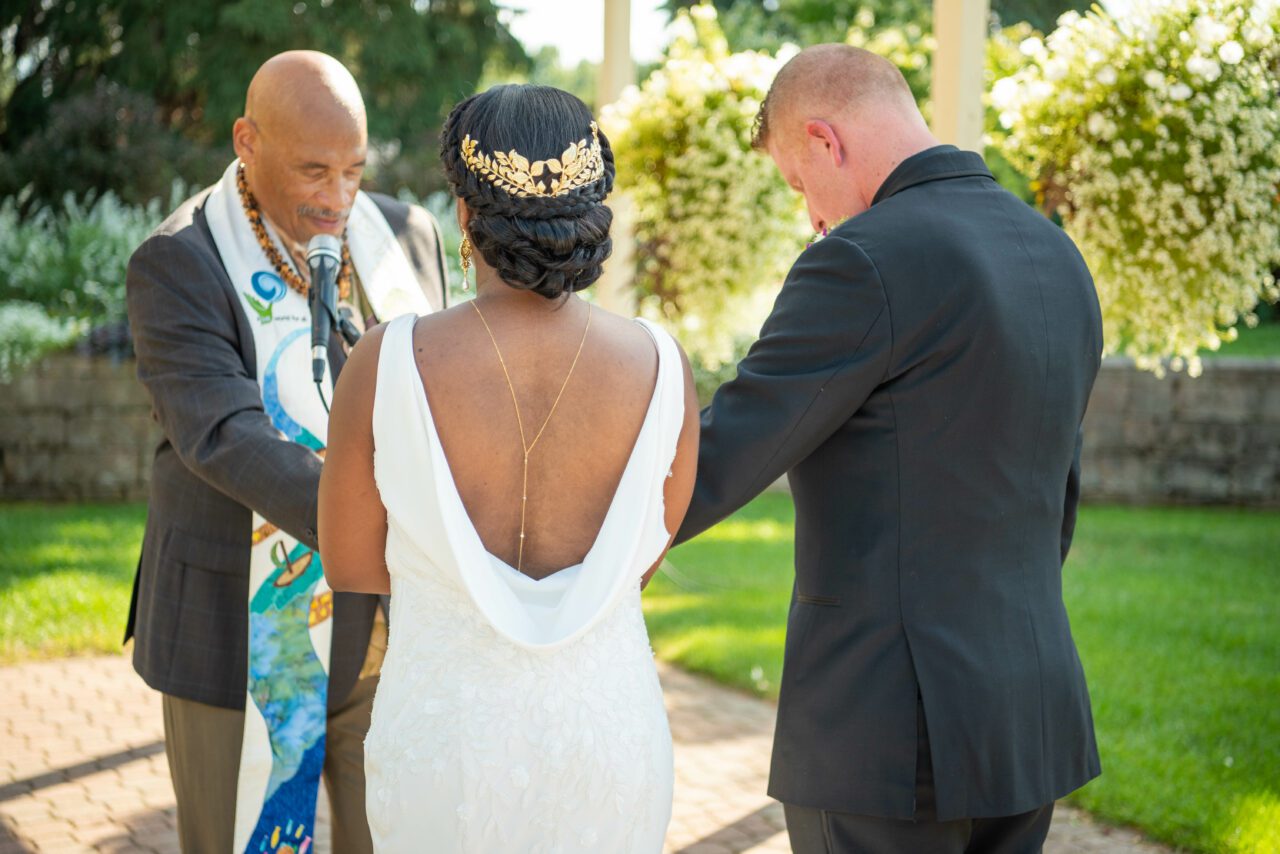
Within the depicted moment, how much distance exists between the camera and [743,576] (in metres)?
9.02

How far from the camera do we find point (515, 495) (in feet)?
7.15

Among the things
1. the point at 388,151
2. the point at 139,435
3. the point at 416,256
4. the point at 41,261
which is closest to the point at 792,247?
the point at 416,256

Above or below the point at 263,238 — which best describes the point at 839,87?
above

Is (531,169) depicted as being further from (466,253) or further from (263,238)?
(263,238)

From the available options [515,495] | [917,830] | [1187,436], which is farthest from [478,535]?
[1187,436]

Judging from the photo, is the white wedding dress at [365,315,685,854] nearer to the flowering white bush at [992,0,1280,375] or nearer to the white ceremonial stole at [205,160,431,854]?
the white ceremonial stole at [205,160,431,854]

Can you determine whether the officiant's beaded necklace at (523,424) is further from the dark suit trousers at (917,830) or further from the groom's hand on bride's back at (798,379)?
the dark suit trousers at (917,830)

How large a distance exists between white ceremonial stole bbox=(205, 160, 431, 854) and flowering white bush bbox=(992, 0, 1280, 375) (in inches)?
110

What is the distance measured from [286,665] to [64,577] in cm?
552

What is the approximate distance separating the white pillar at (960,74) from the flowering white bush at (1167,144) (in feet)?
0.58

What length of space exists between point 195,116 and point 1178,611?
659 inches

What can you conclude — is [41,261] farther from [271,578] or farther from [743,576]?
[271,578]

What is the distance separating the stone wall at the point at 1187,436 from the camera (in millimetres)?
11938

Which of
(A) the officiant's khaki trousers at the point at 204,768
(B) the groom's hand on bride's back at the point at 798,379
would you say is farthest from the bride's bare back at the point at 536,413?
(A) the officiant's khaki trousers at the point at 204,768
